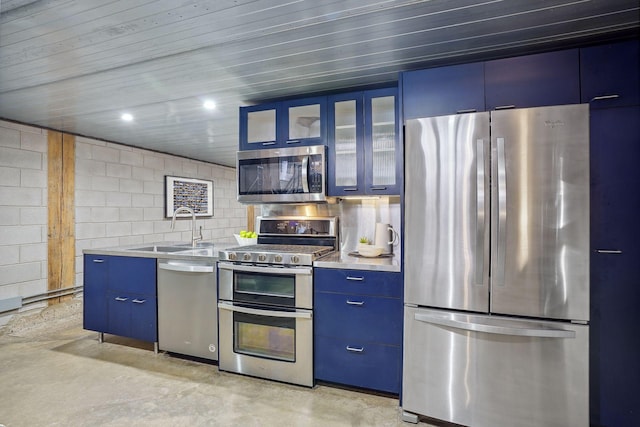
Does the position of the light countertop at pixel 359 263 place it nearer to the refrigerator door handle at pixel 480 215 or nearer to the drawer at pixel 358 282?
the drawer at pixel 358 282

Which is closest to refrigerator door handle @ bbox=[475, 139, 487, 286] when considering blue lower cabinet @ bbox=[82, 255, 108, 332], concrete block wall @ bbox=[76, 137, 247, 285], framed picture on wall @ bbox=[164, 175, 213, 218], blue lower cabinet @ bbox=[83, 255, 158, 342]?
blue lower cabinet @ bbox=[83, 255, 158, 342]

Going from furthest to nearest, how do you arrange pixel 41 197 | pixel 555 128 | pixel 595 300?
pixel 41 197 < pixel 595 300 < pixel 555 128

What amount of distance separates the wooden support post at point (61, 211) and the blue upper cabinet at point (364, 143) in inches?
150

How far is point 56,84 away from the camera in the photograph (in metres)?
2.90

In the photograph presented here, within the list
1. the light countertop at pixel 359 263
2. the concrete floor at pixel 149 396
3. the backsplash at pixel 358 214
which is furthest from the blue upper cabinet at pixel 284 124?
the concrete floor at pixel 149 396

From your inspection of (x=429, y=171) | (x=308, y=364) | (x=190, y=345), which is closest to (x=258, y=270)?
(x=308, y=364)

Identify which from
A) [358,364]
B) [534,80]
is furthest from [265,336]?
[534,80]

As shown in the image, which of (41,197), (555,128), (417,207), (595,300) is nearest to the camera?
(555,128)

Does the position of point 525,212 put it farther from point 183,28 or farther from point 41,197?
point 41,197

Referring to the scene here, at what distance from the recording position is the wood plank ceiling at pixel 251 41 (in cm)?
178

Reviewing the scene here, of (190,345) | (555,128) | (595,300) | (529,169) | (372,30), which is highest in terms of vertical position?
(372,30)

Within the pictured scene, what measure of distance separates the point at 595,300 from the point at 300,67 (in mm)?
2477

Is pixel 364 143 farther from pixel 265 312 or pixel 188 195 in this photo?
pixel 188 195

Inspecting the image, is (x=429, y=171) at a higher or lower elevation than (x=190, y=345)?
higher
